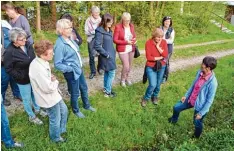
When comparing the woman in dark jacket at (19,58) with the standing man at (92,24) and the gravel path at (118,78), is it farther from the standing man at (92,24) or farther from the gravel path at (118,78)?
the standing man at (92,24)

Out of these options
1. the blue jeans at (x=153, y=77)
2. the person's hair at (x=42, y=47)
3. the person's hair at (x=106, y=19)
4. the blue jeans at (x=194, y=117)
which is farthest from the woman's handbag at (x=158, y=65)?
the person's hair at (x=42, y=47)

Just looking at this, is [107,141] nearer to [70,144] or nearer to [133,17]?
[70,144]

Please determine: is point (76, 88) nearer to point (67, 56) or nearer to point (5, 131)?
point (67, 56)

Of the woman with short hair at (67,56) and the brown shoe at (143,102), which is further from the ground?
the woman with short hair at (67,56)

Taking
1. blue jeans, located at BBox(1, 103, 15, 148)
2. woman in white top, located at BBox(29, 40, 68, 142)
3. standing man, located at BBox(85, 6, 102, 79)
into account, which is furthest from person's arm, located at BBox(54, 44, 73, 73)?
standing man, located at BBox(85, 6, 102, 79)

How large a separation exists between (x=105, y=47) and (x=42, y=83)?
7.56 ft

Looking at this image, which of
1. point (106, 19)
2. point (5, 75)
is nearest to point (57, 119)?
point (5, 75)

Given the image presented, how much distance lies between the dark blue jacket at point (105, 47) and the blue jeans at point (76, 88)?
79 cm

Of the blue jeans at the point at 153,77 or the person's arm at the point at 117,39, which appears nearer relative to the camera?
the blue jeans at the point at 153,77

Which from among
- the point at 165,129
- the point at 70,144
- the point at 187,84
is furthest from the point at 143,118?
the point at 187,84

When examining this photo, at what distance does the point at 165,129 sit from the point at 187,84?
8.91 ft

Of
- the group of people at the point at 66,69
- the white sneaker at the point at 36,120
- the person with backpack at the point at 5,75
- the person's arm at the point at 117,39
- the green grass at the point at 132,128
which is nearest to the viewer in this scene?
the group of people at the point at 66,69

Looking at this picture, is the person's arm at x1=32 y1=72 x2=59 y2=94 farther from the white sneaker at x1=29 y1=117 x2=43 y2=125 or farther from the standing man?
the standing man

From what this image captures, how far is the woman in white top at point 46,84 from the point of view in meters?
4.60
